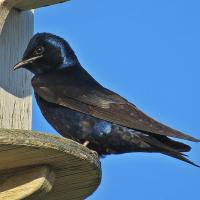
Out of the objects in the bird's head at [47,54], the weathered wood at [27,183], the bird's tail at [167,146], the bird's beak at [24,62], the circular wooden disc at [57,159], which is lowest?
the weathered wood at [27,183]

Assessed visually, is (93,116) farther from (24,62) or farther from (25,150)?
(25,150)

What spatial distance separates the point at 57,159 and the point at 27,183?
141mm

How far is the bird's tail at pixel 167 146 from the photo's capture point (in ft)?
12.5

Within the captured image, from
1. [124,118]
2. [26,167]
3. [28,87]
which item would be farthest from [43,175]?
[28,87]

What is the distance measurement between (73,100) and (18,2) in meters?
0.48

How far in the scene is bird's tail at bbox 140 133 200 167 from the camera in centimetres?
380

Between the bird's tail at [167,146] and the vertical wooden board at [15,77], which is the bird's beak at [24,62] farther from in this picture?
the bird's tail at [167,146]

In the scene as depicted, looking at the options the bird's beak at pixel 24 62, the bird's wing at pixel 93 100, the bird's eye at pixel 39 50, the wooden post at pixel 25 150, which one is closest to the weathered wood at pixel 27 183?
the wooden post at pixel 25 150

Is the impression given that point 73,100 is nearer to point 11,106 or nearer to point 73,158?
point 11,106

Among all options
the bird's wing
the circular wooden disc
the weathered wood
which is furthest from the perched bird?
the weathered wood

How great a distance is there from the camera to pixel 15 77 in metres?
4.27

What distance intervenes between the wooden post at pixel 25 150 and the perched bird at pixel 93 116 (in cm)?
8

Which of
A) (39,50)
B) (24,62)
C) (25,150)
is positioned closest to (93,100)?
(24,62)

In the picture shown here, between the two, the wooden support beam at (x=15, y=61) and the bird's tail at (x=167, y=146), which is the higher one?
the wooden support beam at (x=15, y=61)
